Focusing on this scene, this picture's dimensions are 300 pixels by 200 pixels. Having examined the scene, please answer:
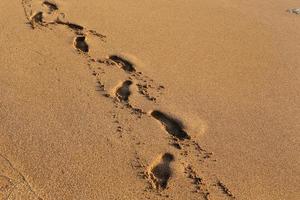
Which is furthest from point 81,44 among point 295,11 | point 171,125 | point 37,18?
point 295,11

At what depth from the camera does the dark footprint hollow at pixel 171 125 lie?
2750mm

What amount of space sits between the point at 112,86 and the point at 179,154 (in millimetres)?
676

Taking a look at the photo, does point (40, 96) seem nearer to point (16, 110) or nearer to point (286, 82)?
point (16, 110)

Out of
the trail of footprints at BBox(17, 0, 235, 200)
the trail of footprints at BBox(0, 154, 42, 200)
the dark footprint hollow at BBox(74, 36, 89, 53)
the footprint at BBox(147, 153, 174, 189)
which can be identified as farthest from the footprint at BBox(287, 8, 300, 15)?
the trail of footprints at BBox(0, 154, 42, 200)

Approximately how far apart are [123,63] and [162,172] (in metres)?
1.04

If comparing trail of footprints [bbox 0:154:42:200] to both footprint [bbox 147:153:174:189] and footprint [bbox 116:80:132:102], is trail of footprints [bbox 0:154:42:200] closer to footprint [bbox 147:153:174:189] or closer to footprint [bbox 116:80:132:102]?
footprint [bbox 147:153:174:189]

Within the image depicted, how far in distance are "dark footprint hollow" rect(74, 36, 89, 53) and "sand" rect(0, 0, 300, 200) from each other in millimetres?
13

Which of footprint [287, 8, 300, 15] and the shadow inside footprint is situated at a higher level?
footprint [287, 8, 300, 15]

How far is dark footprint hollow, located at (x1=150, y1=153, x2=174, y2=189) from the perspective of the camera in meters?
2.44

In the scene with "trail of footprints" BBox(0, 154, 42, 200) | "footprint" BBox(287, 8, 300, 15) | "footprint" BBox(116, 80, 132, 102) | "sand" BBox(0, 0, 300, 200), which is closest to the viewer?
"trail of footprints" BBox(0, 154, 42, 200)

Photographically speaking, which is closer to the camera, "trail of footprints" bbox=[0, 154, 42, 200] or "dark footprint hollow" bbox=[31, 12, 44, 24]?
"trail of footprints" bbox=[0, 154, 42, 200]

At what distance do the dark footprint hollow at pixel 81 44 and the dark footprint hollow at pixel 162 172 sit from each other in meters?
1.13

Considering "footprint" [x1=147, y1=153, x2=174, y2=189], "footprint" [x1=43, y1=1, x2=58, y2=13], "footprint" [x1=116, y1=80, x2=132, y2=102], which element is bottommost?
"footprint" [x1=147, y1=153, x2=174, y2=189]

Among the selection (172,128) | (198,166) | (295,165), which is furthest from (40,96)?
(295,165)
